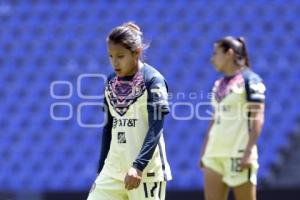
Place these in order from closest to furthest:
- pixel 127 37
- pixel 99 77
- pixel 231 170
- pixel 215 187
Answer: pixel 127 37
pixel 231 170
pixel 215 187
pixel 99 77

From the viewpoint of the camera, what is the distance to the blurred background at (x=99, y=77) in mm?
10836

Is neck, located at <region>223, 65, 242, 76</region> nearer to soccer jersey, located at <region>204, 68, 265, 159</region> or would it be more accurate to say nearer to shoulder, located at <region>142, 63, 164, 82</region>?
soccer jersey, located at <region>204, 68, 265, 159</region>

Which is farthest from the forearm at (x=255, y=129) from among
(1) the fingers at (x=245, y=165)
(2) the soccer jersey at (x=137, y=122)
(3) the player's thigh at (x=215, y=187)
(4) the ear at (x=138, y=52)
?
(4) the ear at (x=138, y=52)

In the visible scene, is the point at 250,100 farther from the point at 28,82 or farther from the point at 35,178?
the point at 28,82

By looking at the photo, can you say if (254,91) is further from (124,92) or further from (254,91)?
(124,92)

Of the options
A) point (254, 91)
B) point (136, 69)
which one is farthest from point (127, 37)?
point (254, 91)

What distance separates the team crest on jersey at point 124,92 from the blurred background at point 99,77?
5.95m

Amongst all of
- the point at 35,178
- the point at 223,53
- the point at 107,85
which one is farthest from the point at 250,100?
the point at 35,178

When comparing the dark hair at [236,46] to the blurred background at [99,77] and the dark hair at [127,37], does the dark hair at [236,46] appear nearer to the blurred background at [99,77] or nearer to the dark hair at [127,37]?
the dark hair at [127,37]

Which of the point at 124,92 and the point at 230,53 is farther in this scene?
the point at 230,53

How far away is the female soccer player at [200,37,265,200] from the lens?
18.6ft

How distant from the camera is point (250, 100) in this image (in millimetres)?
5684

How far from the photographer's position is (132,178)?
13.3 feet

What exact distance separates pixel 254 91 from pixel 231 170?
0.60 meters
